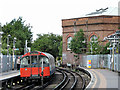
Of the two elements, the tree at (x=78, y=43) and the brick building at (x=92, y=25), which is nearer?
the brick building at (x=92, y=25)

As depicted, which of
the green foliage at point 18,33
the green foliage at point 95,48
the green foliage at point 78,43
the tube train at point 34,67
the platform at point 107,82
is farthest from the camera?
the green foliage at point 18,33

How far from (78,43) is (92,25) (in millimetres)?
4684

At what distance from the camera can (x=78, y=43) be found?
157 ft

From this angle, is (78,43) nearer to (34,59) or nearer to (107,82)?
(34,59)

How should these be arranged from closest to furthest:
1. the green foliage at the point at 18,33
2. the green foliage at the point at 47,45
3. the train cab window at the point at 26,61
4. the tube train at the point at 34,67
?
the tube train at the point at 34,67
the train cab window at the point at 26,61
the green foliage at the point at 18,33
the green foliage at the point at 47,45

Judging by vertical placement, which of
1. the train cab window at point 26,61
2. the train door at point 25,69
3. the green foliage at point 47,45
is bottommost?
the train door at point 25,69

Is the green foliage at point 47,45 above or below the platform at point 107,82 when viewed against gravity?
above

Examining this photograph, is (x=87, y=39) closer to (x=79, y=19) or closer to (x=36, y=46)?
(x=79, y=19)

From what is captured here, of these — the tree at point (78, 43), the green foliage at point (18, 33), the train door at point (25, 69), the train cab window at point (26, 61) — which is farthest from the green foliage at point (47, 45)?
the train door at point (25, 69)

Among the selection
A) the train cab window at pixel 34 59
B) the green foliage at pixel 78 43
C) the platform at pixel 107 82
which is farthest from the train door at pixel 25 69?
the green foliage at pixel 78 43

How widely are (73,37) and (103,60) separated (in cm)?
1487

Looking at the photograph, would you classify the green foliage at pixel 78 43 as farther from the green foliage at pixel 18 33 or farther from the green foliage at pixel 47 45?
the green foliage at pixel 47 45

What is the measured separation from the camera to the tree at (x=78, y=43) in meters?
47.6

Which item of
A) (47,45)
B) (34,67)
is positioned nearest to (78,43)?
(47,45)
